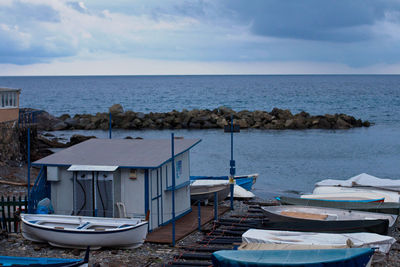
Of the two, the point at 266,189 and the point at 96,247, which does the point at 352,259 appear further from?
the point at 266,189

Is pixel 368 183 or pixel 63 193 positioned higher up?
pixel 63 193

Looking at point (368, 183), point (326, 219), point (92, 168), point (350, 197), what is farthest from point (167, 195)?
point (368, 183)

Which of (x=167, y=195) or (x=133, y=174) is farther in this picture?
(x=167, y=195)

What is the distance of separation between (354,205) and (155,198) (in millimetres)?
7377

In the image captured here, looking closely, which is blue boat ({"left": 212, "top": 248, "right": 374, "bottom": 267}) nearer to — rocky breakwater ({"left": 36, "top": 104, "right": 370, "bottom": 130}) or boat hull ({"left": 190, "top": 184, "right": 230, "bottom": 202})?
boat hull ({"left": 190, "top": 184, "right": 230, "bottom": 202})

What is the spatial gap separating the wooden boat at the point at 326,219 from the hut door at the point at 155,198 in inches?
134

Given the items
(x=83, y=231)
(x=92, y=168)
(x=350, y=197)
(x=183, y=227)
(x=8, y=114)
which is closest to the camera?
(x=83, y=231)

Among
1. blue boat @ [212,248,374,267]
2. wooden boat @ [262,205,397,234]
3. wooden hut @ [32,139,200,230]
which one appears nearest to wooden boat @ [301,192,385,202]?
wooden boat @ [262,205,397,234]

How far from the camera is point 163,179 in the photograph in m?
17.5

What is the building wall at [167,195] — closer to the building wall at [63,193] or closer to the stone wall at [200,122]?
the building wall at [63,193]

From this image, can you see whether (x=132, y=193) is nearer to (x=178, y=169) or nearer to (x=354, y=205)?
(x=178, y=169)

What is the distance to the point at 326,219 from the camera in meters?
17.3

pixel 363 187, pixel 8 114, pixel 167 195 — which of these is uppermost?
pixel 8 114

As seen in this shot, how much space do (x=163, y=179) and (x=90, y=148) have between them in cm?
320
